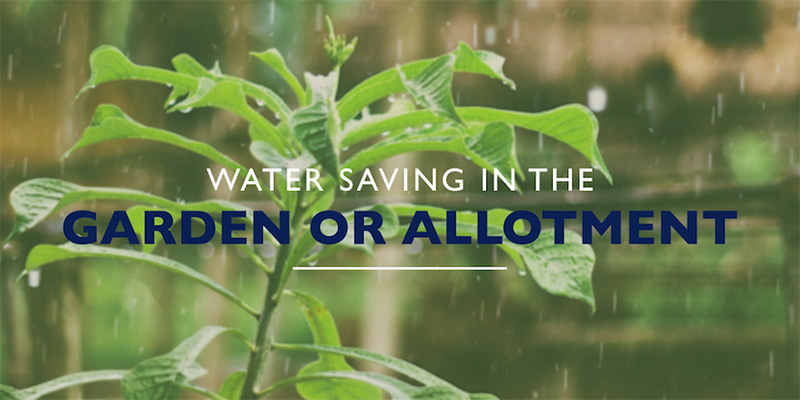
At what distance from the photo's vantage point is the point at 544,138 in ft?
9.36

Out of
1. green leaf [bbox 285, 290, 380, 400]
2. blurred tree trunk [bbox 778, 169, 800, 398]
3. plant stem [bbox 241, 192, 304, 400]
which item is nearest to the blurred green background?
blurred tree trunk [bbox 778, 169, 800, 398]

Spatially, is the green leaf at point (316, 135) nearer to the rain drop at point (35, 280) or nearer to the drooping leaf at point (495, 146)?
the drooping leaf at point (495, 146)

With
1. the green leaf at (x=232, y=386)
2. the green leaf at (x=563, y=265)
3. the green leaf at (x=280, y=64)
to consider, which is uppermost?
the green leaf at (x=280, y=64)

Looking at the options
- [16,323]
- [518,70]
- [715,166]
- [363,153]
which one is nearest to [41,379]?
[16,323]

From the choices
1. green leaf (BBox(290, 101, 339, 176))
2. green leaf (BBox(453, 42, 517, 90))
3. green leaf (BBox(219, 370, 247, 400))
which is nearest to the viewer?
green leaf (BBox(290, 101, 339, 176))

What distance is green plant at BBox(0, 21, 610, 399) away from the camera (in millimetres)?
448

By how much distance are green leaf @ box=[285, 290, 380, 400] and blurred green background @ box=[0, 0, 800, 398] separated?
188 centimetres

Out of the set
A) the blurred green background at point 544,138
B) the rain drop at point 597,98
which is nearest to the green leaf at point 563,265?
the blurred green background at point 544,138

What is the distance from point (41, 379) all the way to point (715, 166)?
2474mm

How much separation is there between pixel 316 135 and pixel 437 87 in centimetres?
9

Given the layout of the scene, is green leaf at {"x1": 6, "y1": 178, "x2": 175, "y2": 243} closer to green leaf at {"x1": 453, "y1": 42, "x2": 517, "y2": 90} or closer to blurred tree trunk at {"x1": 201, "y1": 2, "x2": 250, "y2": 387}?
green leaf at {"x1": 453, "y1": 42, "x2": 517, "y2": 90}

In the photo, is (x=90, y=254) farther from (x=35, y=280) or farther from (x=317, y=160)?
(x=35, y=280)

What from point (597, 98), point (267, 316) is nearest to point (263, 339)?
point (267, 316)

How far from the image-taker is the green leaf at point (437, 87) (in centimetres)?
44
